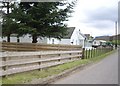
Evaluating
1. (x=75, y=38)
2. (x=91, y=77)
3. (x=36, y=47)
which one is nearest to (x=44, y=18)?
(x=36, y=47)

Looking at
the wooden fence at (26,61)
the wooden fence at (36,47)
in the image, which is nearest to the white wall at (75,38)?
the wooden fence at (36,47)

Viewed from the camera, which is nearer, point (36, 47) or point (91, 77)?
point (91, 77)

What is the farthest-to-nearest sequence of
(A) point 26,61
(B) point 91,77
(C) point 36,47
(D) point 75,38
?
(D) point 75,38, (C) point 36,47, (B) point 91,77, (A) point 26,61

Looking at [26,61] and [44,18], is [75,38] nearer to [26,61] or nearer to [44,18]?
[44,18]

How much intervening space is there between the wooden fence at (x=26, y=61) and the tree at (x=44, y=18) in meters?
6.53

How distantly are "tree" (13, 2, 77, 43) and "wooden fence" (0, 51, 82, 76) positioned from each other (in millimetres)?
6530

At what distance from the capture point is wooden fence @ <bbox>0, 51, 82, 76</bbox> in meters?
10.1

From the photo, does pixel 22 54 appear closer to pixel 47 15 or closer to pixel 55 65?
pixel 55 65

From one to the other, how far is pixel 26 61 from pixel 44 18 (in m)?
12.1

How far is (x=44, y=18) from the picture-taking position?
23516mm

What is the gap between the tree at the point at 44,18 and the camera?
2334cm

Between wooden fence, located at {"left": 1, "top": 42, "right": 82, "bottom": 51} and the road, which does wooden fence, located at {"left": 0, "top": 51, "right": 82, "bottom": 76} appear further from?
wooden fence, located at {"left": 1, "top": 42, "right": 82, "bottom": 51}

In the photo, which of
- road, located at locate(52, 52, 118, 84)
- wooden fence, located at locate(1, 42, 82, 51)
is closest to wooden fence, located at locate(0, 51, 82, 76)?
road, located at locate(52, 52, 118, 84)

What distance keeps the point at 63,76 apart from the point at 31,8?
13192 millimetres
